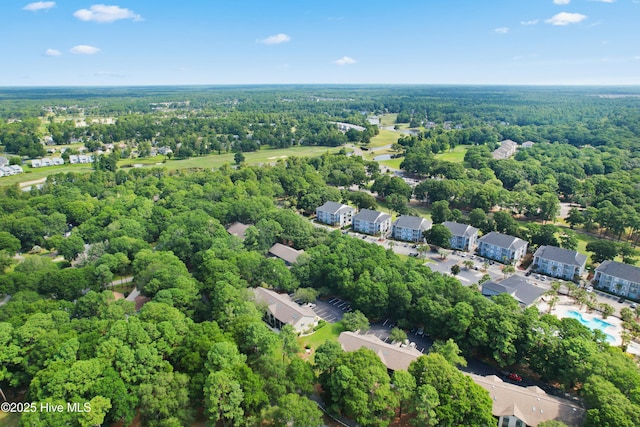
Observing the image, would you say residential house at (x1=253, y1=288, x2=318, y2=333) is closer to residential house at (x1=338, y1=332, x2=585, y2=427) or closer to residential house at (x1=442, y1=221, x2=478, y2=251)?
residential house at (x1=338, y1=332, x2=585, y2=427)

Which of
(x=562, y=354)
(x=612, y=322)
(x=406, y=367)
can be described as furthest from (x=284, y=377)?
(x=612, y=322)

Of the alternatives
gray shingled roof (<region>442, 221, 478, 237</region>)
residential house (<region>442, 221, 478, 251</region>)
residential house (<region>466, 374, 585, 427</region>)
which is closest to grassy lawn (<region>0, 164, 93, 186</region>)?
gray shingled roof (<region>442, 221, 478, 237</region>)

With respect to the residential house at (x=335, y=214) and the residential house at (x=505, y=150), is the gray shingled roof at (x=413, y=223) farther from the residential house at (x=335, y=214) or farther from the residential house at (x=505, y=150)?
the residential house at (x=505, y=150)

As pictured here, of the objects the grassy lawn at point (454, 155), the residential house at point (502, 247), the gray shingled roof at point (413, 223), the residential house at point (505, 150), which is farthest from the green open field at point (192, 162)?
the residential house at point (502, 247)

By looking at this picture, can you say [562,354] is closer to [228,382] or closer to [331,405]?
[331,405]

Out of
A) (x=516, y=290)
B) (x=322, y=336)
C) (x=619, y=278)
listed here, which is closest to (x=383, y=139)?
(x=619, y=278)

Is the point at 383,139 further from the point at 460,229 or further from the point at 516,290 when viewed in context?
the point at 516,290
